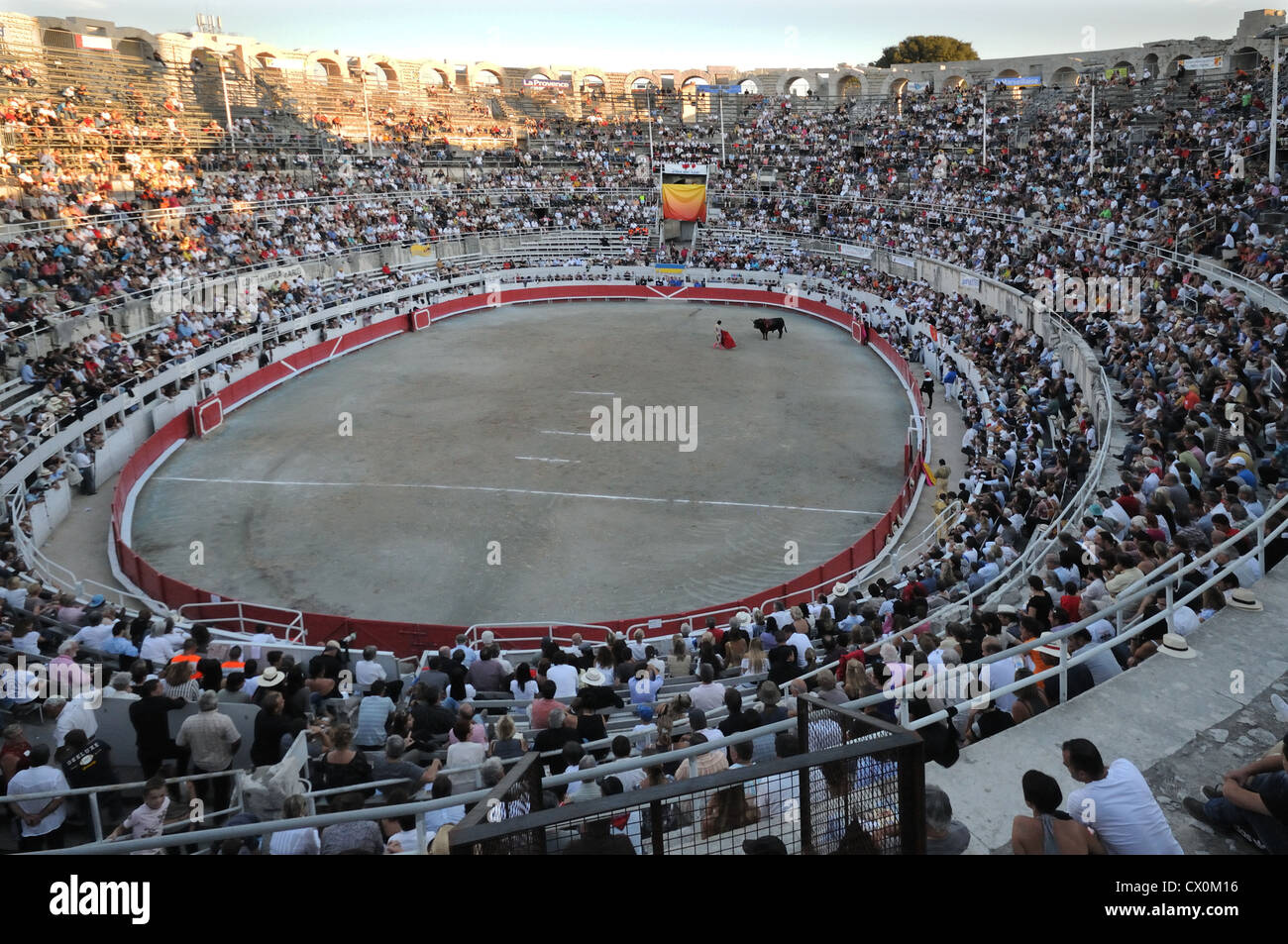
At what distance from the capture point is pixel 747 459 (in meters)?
24.4

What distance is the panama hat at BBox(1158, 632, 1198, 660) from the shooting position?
309 inches

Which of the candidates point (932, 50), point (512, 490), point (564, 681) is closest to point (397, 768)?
point (564, 681)

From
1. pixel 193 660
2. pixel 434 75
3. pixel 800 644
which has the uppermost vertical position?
pixel 434 75

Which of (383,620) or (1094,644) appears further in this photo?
(383,620)

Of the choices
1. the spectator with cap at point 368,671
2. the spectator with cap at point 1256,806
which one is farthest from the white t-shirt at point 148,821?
the spectator with cap at point 1256,806

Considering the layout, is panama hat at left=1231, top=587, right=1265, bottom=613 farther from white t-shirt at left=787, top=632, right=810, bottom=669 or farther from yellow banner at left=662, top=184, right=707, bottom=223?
yellow banner at left=662, top=184, right=707, bottom=223

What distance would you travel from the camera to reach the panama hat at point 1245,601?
8.69 metres

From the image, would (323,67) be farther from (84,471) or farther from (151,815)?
(151,815)

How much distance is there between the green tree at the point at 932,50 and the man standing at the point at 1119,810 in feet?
338

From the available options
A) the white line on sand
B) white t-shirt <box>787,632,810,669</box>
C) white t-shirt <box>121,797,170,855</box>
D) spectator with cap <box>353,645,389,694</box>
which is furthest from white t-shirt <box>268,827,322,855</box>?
the white line on sand

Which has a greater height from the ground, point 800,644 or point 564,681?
point 800,644

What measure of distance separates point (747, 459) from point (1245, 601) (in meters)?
16.0

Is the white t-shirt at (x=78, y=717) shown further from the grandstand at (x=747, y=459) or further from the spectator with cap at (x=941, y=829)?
the spectator with cap at (x=941, y=829)
